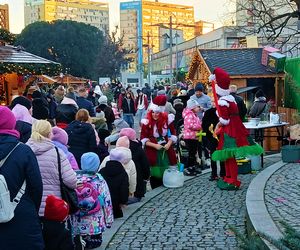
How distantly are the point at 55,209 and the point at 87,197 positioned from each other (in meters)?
1.06

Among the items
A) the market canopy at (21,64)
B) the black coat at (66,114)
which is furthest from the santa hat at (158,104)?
the market canopy at (21,64)

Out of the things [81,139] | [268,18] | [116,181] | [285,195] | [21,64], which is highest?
[268,18]

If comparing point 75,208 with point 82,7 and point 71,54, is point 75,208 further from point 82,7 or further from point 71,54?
point 82,7

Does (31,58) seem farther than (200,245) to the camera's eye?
Yes

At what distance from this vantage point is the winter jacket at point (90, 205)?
6.03 meters

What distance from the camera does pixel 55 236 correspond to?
4980 millimetres

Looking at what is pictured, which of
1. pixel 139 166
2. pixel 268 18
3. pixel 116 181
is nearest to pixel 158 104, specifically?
pixel 139 166

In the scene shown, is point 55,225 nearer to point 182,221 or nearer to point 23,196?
point 23,196

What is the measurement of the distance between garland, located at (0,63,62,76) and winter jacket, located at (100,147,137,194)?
7.38 meters

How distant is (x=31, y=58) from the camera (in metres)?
16.4

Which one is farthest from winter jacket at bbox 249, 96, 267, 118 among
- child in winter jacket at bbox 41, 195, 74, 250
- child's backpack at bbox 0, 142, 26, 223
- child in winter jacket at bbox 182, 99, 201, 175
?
child's backpack at bbox 0, 142, 26, 223

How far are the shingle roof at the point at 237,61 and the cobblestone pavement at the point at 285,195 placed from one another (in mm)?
8567

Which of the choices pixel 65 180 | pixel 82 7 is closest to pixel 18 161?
pixel 65 180

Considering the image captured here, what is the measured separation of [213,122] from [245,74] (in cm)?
859
